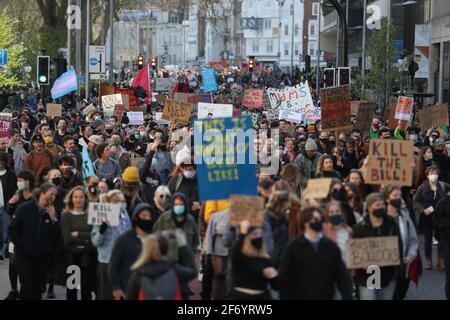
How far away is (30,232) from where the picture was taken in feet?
41.8

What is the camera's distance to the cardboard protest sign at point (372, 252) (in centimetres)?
1103

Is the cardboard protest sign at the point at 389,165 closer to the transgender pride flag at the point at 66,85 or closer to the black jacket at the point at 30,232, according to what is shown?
the black jacket at the point at 30,232

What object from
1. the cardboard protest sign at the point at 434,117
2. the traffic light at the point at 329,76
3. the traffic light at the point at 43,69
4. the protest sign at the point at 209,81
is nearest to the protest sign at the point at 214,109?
the cardboard protest sign at the point at 434,117

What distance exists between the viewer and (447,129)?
27.5 meters

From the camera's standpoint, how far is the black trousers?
41.8ft

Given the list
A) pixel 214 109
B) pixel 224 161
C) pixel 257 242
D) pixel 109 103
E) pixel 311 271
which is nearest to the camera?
pixel 311 271

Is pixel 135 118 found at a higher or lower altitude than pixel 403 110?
lower

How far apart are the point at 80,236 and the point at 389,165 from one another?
9.37 feet

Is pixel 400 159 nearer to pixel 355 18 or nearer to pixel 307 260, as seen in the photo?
pixel 307 260

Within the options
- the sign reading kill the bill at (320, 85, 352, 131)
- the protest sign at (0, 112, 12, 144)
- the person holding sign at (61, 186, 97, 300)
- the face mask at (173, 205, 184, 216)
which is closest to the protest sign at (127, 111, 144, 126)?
the sign reading kill the bill at (320, 85, 352, 131)

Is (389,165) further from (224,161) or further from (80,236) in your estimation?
(80,236)

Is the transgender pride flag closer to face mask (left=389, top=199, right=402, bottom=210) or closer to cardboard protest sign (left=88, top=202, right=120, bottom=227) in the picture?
cardboard protest sign (left=88, top=202, right=120, bottom=227)

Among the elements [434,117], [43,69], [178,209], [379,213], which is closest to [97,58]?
[43,69]
